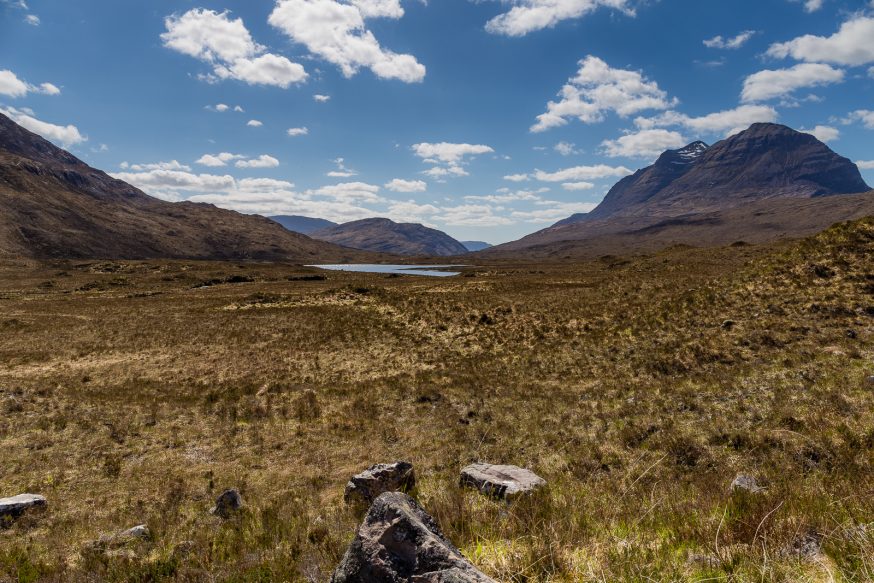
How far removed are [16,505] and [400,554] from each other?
11111mm

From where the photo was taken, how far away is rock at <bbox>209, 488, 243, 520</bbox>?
9203mm

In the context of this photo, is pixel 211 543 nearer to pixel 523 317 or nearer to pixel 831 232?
pixel 523 317

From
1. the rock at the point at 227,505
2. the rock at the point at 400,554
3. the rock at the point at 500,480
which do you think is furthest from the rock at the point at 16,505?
the rock at the point at 400,554

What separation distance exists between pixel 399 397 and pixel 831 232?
109 feet

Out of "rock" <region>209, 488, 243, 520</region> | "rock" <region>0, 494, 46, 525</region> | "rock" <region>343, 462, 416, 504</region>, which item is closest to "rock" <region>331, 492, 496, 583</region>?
"rock" <region>343, 462, 416, 504</region>

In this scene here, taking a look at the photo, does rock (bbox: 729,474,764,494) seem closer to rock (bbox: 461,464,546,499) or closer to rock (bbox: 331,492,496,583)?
rock (bbox: 461,464,546,499)

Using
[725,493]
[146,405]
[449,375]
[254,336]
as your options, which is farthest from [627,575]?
[254,336]

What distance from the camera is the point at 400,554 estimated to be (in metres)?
3.81

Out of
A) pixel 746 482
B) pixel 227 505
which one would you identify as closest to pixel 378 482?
pixel 227 505

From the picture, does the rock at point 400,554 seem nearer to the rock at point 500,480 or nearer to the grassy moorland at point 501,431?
the grassy moorland at point 501,431

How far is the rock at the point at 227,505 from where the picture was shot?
9.20m

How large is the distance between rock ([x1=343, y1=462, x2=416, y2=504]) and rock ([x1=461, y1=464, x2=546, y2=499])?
1323mm

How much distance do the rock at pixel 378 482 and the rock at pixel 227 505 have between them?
251 centimetres

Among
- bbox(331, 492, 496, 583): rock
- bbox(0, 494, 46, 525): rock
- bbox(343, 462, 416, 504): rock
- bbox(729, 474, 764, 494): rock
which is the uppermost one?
bbox(331, 492, 496, 583): rock
